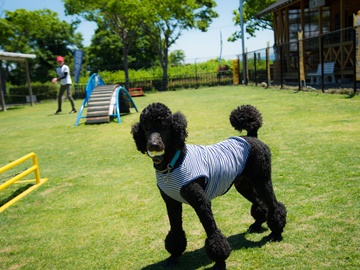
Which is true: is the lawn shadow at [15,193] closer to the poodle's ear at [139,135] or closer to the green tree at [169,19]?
the poodle's ear at [139,135]

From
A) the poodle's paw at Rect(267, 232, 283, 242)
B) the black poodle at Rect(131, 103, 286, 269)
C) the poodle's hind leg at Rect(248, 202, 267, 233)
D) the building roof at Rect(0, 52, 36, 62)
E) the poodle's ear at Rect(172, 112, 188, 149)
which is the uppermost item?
the building roof at Rect(0, 52, 36, 62)

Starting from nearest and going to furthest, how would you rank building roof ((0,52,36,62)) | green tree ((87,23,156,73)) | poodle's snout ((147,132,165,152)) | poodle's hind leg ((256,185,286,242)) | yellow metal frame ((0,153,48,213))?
poodle's snout ((147,132,165,152)), poodle's hind leg ((256,185,286,242)), yellow metal frame ((0,153,48,213)), building roof ((0,52,36,62)), green tree ((87,23,156,73))

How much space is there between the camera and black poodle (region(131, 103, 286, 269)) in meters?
2.70

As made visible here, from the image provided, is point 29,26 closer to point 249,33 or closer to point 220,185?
point 249,33

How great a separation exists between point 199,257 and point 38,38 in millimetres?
47934

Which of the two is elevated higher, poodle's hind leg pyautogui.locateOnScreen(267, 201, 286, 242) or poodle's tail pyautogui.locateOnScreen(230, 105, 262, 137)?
poodle's tail pyautogui.locateOnScreen(230, 105, 262, 137)

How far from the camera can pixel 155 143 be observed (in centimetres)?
252

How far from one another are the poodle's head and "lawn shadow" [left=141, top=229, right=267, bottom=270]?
0.97 m

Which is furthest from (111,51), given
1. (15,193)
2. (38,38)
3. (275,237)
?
(275,237)

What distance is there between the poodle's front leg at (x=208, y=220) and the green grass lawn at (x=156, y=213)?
0.70 ft

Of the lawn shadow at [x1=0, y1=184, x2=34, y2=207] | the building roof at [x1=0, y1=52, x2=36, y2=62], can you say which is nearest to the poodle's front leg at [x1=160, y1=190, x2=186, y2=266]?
the lawn shadow at [x1=0, y1=184, x2=34, y2=207]

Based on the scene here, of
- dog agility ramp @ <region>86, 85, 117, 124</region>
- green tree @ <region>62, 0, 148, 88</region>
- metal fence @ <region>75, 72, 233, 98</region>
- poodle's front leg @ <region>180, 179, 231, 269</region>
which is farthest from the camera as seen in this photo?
metal fence @ <region>75, 72, 233, 98</region>

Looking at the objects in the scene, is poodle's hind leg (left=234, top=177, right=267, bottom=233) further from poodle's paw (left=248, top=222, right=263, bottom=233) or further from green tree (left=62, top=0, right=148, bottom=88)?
green tree (left=62, top=0, right=148, bottom=88)

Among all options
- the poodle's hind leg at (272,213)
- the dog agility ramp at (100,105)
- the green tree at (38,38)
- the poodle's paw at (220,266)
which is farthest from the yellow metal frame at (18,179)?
the green tree at (38,38)
